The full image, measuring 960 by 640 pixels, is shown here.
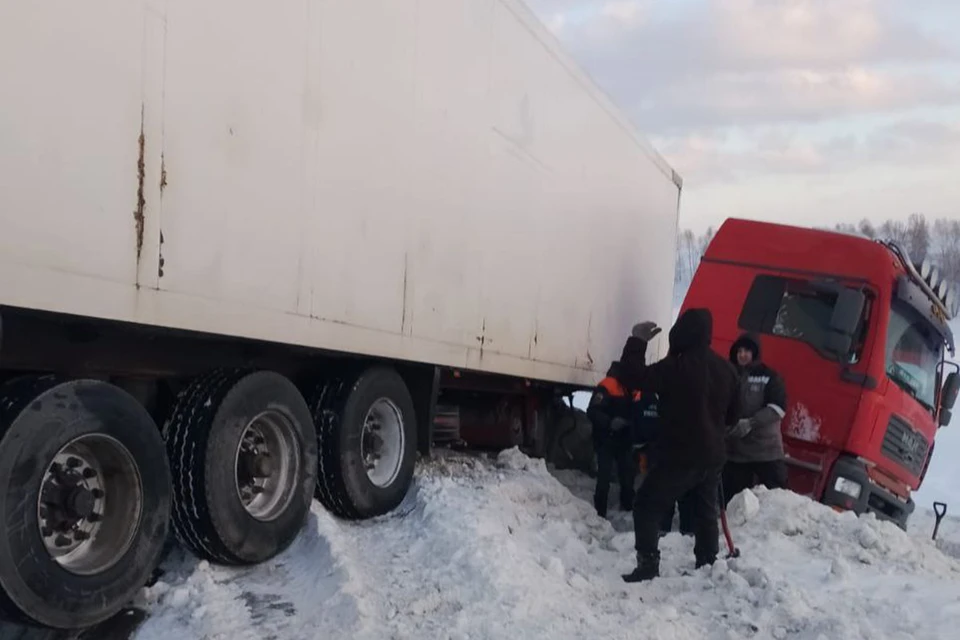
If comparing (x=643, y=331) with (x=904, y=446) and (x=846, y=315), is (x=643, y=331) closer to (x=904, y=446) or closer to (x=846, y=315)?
(x=846, y=315)

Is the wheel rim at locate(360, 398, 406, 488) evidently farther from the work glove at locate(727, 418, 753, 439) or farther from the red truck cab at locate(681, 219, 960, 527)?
the red truck cab at locate(681, 219, 960, 527)

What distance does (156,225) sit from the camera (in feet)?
13.2

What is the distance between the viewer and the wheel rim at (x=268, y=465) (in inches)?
206

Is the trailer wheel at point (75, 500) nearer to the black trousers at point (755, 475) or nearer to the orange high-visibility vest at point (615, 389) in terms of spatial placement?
the orange high-visibility vest at point (615, 389)

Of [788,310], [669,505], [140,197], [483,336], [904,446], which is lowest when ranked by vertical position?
[669,505]

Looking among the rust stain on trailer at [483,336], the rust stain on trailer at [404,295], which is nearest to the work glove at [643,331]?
the rust stain on trailer at [483,336]

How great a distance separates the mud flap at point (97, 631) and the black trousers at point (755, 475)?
4970mm

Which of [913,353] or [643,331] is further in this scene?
[913,353]

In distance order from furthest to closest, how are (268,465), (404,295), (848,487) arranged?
(848,487), (404,295), (268,465)

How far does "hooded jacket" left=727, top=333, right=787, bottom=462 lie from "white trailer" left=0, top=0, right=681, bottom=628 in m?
1.85

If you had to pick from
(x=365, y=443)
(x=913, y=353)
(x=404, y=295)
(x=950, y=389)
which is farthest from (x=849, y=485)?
(x=404, y=295)

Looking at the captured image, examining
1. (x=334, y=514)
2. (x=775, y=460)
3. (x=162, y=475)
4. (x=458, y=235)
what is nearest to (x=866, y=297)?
(x=775, y=460)

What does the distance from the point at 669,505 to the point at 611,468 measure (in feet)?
7.77

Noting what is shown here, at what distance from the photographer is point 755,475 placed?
802 cm
